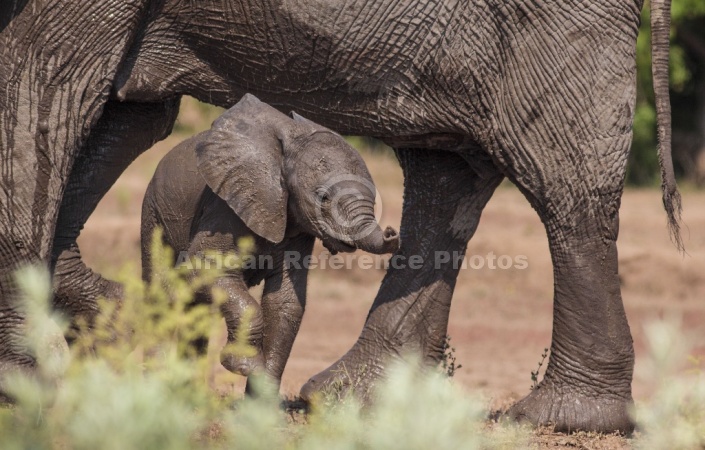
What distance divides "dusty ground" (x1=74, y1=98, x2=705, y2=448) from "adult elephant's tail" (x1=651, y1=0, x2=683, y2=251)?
3264 mm

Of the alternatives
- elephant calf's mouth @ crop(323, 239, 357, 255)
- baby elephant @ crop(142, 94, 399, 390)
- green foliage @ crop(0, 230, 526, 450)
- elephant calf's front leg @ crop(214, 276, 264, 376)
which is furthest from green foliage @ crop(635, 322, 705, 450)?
elephant calf's front leg @ crop(214, 276, 264, 376)

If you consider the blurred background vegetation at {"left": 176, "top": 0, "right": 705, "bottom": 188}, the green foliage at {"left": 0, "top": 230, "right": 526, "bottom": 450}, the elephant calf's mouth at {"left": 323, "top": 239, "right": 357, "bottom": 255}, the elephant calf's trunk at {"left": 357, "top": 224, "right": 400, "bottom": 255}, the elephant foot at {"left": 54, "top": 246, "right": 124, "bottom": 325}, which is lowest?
the green foliage at {"left": 0, "top": 230, "right": 526, "bottom": 450}

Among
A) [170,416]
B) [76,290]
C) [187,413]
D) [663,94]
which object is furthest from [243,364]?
[170,416]

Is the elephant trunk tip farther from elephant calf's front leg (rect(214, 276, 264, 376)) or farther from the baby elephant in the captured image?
elephant calf's front leg (rect(214, 276, 264, 376))

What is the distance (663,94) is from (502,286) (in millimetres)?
6006

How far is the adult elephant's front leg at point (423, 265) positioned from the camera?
5984mm

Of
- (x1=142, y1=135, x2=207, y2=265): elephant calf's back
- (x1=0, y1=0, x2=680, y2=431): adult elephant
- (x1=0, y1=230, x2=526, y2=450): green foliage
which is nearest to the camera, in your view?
(x1=0, y1=230, x2=526, y2=450): green foliage

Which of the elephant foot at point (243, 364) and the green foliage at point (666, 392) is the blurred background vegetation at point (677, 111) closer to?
the elephant foot at point (243, 364)

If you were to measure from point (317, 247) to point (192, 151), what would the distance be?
6.05m

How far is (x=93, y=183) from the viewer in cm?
562

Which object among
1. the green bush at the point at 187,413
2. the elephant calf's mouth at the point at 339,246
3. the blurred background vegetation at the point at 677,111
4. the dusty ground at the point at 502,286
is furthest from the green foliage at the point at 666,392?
the blurred background vegetation at the point at 677,111

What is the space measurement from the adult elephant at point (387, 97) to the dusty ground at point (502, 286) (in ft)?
10.7

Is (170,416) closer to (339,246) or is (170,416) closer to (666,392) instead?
(666,392)

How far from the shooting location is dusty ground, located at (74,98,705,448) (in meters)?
9.67
